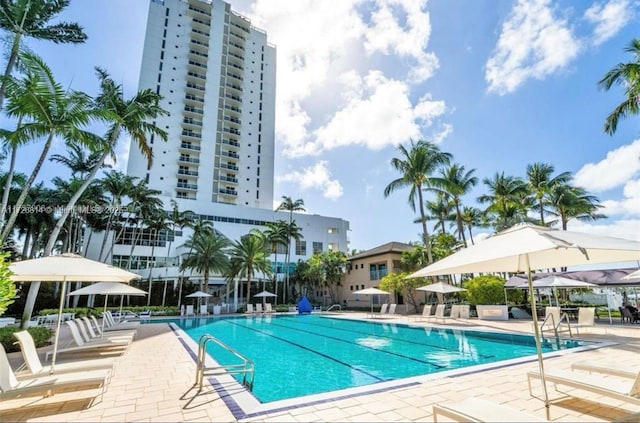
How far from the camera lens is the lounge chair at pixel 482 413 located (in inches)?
115

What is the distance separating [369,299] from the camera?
107 feet

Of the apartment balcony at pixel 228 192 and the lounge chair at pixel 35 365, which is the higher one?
the apartment balcony at pixel 228 192

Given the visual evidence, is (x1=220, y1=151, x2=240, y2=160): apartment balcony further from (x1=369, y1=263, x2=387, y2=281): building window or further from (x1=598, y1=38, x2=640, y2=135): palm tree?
(x1=598, y1=38, x2=640, y2=135): palm tree

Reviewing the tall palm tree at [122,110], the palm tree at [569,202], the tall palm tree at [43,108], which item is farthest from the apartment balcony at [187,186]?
the palm tree at [569,202]

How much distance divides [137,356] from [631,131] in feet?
71.7

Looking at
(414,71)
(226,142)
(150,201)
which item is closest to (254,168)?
(226,142)

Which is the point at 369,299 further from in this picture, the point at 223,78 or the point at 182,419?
the point at 223,78

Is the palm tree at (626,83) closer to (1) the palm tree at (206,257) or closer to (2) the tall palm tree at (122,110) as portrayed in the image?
(2) the tall palm tree at (122,110)

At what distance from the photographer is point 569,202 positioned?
26.1 metres

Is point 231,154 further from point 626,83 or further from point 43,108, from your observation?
point 626,83

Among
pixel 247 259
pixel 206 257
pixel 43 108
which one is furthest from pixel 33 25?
pixel 247 259

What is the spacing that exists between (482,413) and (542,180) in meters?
30.3

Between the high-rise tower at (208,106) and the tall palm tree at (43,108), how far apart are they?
3680 centimetres

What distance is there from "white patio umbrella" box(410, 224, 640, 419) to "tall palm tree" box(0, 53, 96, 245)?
37.5 feet
